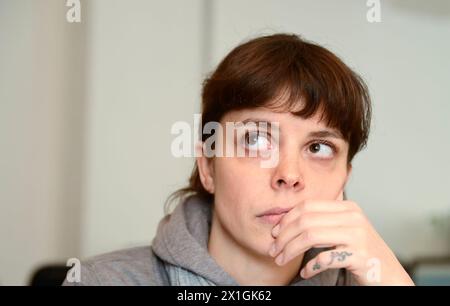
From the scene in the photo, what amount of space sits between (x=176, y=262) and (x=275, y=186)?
8.6 inches

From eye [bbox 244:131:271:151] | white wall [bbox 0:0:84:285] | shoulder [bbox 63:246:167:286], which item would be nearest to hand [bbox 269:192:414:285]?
eye [bbox 244:131:271:151]

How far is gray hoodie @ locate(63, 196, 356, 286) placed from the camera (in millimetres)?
737

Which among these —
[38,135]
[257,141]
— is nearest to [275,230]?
[257,141]

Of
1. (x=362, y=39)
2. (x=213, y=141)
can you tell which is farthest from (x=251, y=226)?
(x=362, y=39)

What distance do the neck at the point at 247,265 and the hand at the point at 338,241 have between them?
0.14 metres

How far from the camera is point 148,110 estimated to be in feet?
3.05

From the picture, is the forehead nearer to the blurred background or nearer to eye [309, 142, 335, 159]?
eye [309, 142, 335, 159]

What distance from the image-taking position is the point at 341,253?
23.7 inches

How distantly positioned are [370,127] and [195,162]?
30 cm

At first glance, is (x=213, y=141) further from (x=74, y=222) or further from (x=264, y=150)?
(x=74, y=222)

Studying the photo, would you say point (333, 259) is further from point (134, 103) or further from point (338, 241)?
point (134, 103)

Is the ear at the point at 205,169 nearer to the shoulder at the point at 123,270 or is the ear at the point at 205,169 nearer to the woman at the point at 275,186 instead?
the woman at the point at 275,186

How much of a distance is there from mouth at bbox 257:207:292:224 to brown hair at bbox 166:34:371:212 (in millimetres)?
129

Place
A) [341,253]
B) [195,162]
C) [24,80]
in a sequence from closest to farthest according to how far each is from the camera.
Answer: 1. [341,253]
2. [195,162]
3. [24,80]
